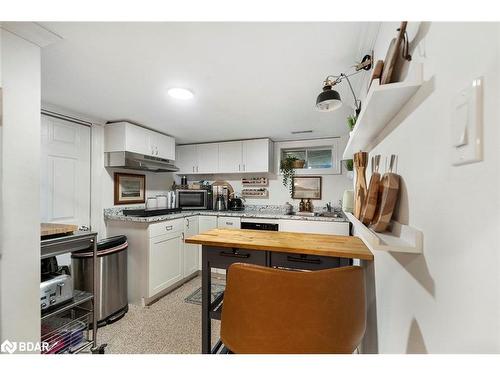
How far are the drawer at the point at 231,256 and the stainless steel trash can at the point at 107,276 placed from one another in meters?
1.47

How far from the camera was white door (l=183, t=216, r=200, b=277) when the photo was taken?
321cm

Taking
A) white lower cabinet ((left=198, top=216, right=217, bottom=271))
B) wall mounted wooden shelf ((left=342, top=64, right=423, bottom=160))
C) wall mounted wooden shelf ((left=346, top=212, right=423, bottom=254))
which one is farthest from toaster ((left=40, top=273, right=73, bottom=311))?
wall mounted wooden shelf ((left=342, top=64, right=423, bottom=160))

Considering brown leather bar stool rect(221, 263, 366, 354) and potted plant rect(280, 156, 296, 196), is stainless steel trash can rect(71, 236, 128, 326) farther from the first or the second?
potted plant rect(280, 156, 296, 196)

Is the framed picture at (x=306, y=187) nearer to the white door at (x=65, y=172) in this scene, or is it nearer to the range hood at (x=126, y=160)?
the range hood at (x=126, y=160)

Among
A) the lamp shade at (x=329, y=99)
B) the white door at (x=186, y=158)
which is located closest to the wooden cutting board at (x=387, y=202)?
the lamp shade at (x=329, y=99)

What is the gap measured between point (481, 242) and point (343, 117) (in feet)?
8.52

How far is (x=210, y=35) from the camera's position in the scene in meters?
1.26

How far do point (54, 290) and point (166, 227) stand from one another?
52.6 inches

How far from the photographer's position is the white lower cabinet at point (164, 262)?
Result: 8.51ft

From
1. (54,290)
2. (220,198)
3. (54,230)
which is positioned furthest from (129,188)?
(54,290)

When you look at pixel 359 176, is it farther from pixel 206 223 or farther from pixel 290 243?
pixel 206 223

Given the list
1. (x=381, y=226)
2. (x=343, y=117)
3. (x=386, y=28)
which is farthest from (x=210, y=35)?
(x=343, y=117)
